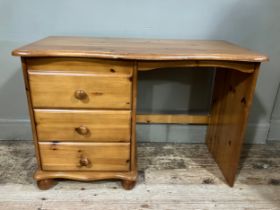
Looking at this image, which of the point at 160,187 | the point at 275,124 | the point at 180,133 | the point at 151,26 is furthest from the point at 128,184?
the point at 275,124

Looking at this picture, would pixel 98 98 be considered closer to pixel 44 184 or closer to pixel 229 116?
pixel 44 184

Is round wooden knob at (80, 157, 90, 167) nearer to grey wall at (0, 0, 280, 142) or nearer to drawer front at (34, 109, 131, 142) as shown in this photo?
drawer front at (34, 109, 131, 142)

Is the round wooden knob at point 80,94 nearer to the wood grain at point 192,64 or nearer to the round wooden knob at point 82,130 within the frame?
the round wooden knob at point 82,130

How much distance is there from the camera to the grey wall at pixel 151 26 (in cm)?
138

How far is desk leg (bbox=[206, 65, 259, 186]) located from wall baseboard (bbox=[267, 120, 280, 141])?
466 mm

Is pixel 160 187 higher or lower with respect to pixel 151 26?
lower

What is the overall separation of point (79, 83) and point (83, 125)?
198mm

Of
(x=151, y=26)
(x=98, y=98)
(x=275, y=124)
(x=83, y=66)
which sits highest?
(x=151, y=26)

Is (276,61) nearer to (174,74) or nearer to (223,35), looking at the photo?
(223,35)

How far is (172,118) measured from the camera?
160 cm

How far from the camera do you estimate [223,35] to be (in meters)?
1.46

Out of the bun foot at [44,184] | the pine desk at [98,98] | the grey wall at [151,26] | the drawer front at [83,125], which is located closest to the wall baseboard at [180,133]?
the grey wall at [151,26]

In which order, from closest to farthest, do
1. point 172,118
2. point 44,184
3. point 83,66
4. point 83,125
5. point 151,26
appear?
1. point 83,66
2. point 83,125
3. point 44,184
4. point 151,26
5. point 172,118

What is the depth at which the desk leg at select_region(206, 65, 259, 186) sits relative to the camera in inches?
44.8
